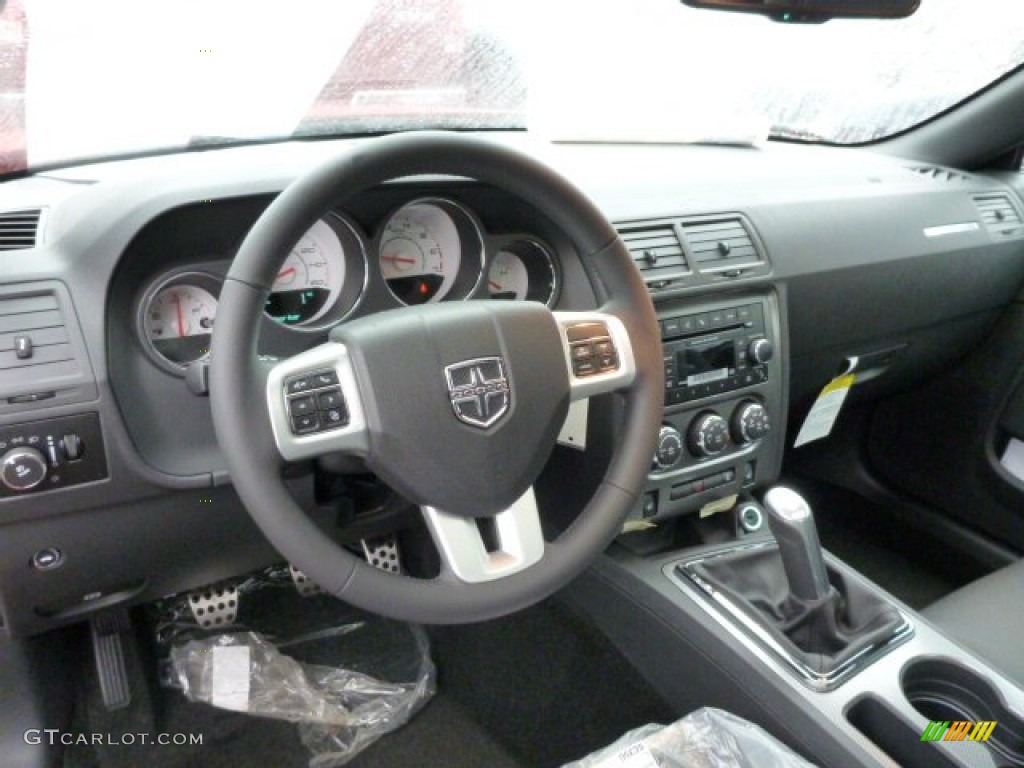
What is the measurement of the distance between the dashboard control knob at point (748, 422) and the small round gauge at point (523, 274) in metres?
0.43

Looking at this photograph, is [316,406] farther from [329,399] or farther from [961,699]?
[961,699]

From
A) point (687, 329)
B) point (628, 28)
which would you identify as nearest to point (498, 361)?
point (687, 329)

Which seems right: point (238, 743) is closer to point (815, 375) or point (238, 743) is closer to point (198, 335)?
point (198, 335)

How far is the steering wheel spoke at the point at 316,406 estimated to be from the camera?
0.87 metres

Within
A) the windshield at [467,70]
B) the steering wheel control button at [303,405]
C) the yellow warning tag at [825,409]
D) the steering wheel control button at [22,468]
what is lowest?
the yellow warning tag at [825,409]

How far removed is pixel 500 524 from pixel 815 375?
1.15 metres

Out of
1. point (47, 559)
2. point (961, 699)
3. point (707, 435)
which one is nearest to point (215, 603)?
point (47, 559)

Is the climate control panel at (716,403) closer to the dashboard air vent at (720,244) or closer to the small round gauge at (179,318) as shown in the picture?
the dashboard air vent at (720,244)

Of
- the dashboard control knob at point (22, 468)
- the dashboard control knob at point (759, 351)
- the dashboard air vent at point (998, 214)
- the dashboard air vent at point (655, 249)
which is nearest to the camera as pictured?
the dashboard control knob at point (22, 468)

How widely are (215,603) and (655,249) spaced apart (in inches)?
41.3

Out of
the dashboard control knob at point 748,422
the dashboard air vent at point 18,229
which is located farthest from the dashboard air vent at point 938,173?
→ the dashboard air vent at point 18,229

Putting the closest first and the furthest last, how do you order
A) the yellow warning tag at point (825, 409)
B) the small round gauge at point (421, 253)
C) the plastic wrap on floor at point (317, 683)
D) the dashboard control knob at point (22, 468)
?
the dashboard control knob at point (22, 468), the small round gauge at point (421, 253), the plastic wrap on floor at point (317, 683), the yellow warning tag at point (825, 409)

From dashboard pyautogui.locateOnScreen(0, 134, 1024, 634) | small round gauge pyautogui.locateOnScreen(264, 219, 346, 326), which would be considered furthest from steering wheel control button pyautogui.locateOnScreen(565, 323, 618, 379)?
small round gauge pyautogui.locateOnScreen(264, 219, 346, 326)
